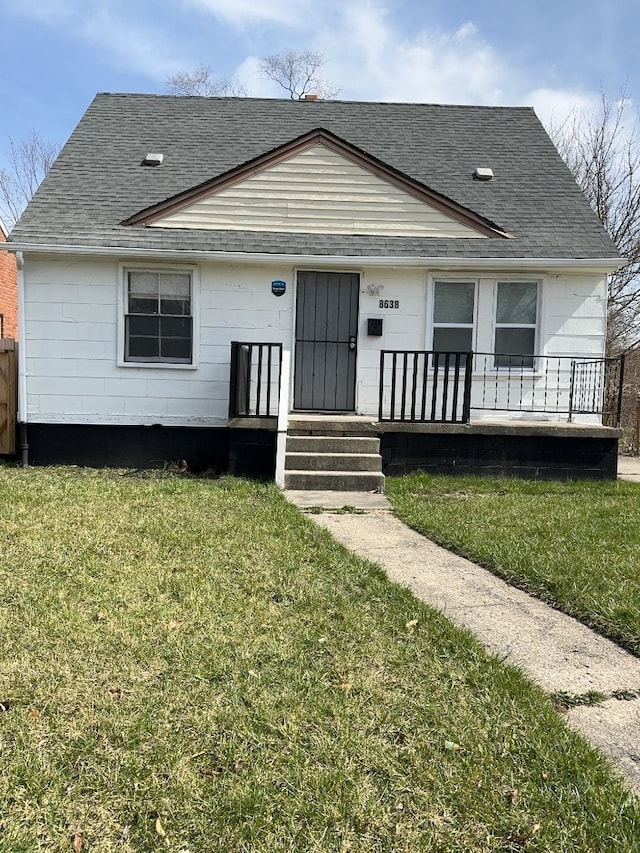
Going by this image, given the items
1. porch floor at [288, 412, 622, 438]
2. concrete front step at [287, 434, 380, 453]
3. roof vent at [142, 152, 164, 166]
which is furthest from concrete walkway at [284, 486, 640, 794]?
roof vent at [142, 152, 164, 166]

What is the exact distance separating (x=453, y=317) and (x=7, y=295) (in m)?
14.9

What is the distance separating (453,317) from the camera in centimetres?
902

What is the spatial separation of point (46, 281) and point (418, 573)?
6997 mm

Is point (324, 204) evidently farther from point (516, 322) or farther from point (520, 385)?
point (520, 385)

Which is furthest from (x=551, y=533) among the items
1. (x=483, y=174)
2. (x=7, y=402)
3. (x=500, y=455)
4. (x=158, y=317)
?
(x=7, y=402)

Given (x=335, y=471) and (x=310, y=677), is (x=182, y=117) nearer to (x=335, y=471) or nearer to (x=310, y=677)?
(x=335, y=471)

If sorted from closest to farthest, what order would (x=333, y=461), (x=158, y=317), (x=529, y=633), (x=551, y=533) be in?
(x=529, y=633)
(x=551, y=533)
(x=333, y=461)
(x=158, y=317)

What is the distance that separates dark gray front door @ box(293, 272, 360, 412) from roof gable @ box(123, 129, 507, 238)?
0.84 meters

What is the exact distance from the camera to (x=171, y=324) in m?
8.80

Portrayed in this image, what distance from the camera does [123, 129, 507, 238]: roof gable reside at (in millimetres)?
8812

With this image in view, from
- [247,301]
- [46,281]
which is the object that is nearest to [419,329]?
[247,301]

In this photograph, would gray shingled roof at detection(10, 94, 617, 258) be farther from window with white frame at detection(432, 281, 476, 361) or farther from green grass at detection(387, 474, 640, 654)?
green grass at detection(387, 474, 640, 654)

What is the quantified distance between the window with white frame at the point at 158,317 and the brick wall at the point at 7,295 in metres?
11.1

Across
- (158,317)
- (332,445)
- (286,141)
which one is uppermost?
(286,141)
